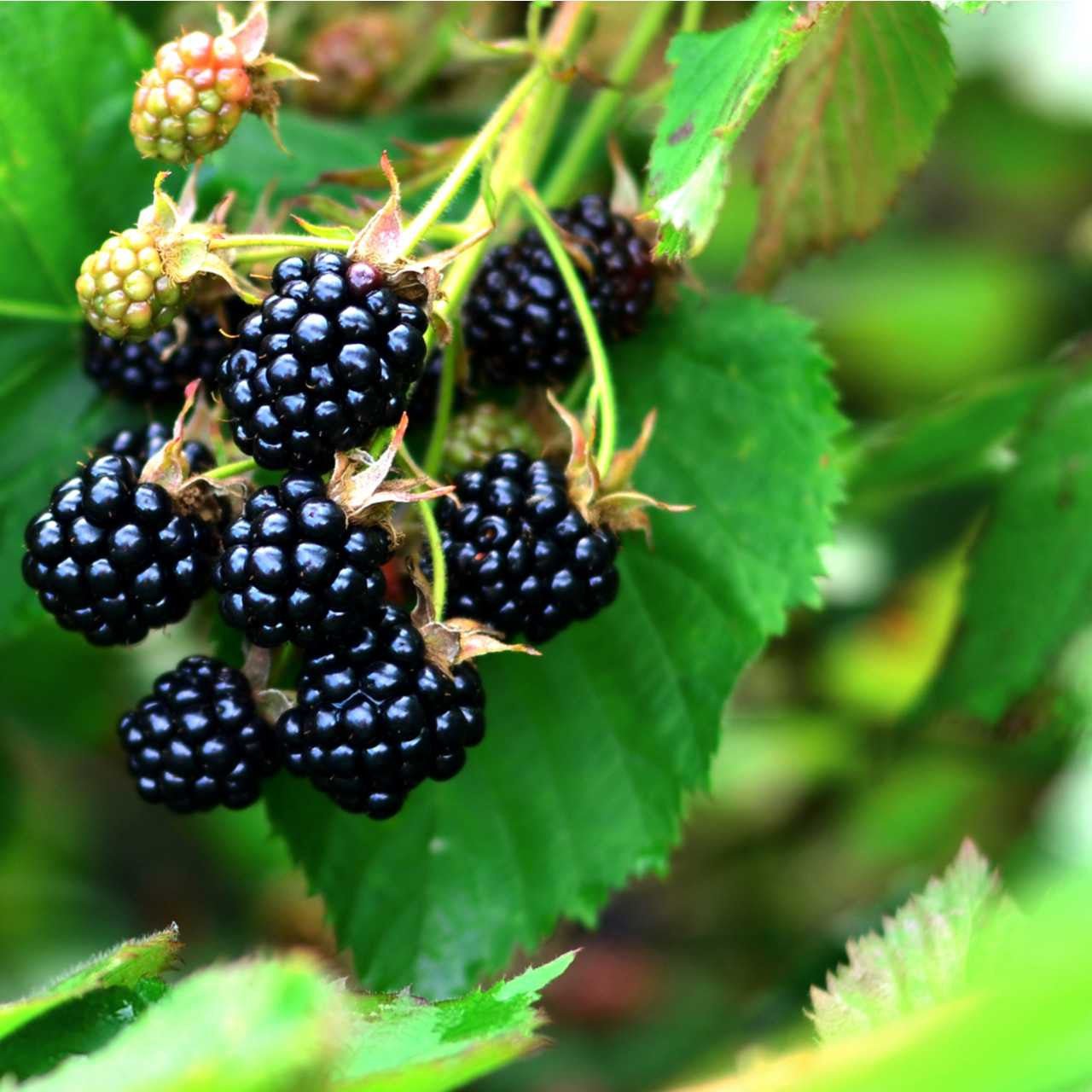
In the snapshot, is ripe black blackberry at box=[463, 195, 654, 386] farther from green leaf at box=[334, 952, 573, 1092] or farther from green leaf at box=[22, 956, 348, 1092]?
green leaf at box=[22, 956, 348, 1092]

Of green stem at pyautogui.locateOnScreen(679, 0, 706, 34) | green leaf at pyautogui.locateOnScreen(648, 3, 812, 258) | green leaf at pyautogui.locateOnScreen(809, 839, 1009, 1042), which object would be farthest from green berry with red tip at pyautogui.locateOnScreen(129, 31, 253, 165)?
green leaf at pyautogui.locateOnScreen(809, 839, 1009, 1042)

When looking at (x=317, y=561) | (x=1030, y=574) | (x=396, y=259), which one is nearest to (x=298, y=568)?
(x=317, y=561)

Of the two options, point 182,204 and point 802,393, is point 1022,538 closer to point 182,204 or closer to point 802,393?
point 802,393

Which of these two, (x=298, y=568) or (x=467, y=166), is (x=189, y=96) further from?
(x=298, y=568)

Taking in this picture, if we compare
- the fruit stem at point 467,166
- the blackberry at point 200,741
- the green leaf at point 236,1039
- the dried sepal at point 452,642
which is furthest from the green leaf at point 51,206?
the green leaf at point 236,1039

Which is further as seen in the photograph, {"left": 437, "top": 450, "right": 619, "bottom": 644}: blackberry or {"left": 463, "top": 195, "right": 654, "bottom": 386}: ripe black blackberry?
{"left": 463, "top": 195, "right": 654, "bottom": 386}: ripe black blackberry

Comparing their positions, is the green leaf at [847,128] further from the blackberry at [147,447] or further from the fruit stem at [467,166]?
the blackberry at [147,447]

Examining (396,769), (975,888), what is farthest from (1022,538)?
(396,769)

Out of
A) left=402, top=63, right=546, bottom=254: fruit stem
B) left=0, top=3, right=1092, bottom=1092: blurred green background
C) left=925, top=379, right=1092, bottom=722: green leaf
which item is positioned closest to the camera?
left=402, top=63, right=546, bottom=254: fruit stem
